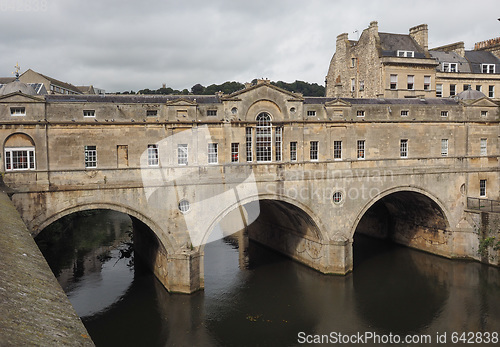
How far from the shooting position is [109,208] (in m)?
22.6

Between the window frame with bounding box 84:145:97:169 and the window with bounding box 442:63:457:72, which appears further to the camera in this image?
the window with bounding box 442:63:457:72

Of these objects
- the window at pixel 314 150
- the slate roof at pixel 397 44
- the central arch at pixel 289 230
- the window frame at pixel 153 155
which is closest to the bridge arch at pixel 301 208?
the central arch at pixel 289 230

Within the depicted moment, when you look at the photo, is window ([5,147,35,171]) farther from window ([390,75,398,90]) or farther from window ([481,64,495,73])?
window ([481,64,495,73])

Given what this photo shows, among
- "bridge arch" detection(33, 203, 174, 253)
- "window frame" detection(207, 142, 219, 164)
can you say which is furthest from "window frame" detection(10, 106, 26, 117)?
"window frame" detection(207, 142, 219, 164)

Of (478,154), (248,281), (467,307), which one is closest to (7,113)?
(248,281)

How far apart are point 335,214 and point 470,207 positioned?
11172 millimetres

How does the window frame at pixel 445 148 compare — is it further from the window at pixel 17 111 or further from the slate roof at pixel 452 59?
the window at pixel 17 111

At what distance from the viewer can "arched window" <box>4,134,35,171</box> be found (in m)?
21.2

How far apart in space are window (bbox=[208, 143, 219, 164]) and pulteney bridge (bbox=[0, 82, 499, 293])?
0.28 feet

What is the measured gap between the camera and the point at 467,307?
23.1m

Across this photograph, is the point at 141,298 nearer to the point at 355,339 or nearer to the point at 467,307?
the point at 355,339

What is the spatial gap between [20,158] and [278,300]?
15.8 m

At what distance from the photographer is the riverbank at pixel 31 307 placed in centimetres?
567

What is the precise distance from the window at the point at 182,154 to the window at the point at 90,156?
14.9 ft
